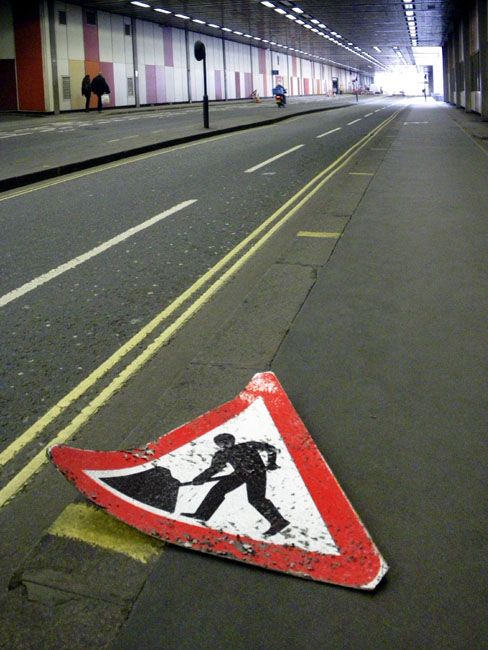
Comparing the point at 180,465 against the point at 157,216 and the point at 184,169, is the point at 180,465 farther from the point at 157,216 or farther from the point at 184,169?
the point at 184,169

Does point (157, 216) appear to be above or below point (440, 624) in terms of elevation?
above

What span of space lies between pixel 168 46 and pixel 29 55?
14320mm

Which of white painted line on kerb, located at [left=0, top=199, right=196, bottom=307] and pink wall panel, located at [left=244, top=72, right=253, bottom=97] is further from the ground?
pink wall panel, located at [left=244, top=72, right=253, bottom=97]

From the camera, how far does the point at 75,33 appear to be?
3866cm

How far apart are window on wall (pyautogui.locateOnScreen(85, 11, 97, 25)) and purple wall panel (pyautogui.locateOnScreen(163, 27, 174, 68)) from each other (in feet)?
28.2

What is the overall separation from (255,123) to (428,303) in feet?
75.3

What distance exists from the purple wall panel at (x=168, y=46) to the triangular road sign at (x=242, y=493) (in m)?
48.6

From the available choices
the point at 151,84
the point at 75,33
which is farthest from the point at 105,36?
the point at 151,84

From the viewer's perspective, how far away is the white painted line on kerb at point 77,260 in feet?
19.2

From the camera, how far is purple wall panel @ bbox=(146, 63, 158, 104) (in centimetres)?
4622

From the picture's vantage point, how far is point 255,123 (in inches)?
1072

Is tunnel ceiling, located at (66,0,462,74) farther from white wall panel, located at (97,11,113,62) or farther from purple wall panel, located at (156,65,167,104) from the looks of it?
purple wall panel, located at (156,65,167,104)

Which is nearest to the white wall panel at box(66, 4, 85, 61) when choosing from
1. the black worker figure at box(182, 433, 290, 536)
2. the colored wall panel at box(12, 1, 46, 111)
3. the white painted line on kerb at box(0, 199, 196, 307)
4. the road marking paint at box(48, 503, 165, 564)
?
the colored wall panel at box(12, 1, 46, 111)

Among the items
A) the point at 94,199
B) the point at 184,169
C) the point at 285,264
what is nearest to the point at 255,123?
the point at 184,169
